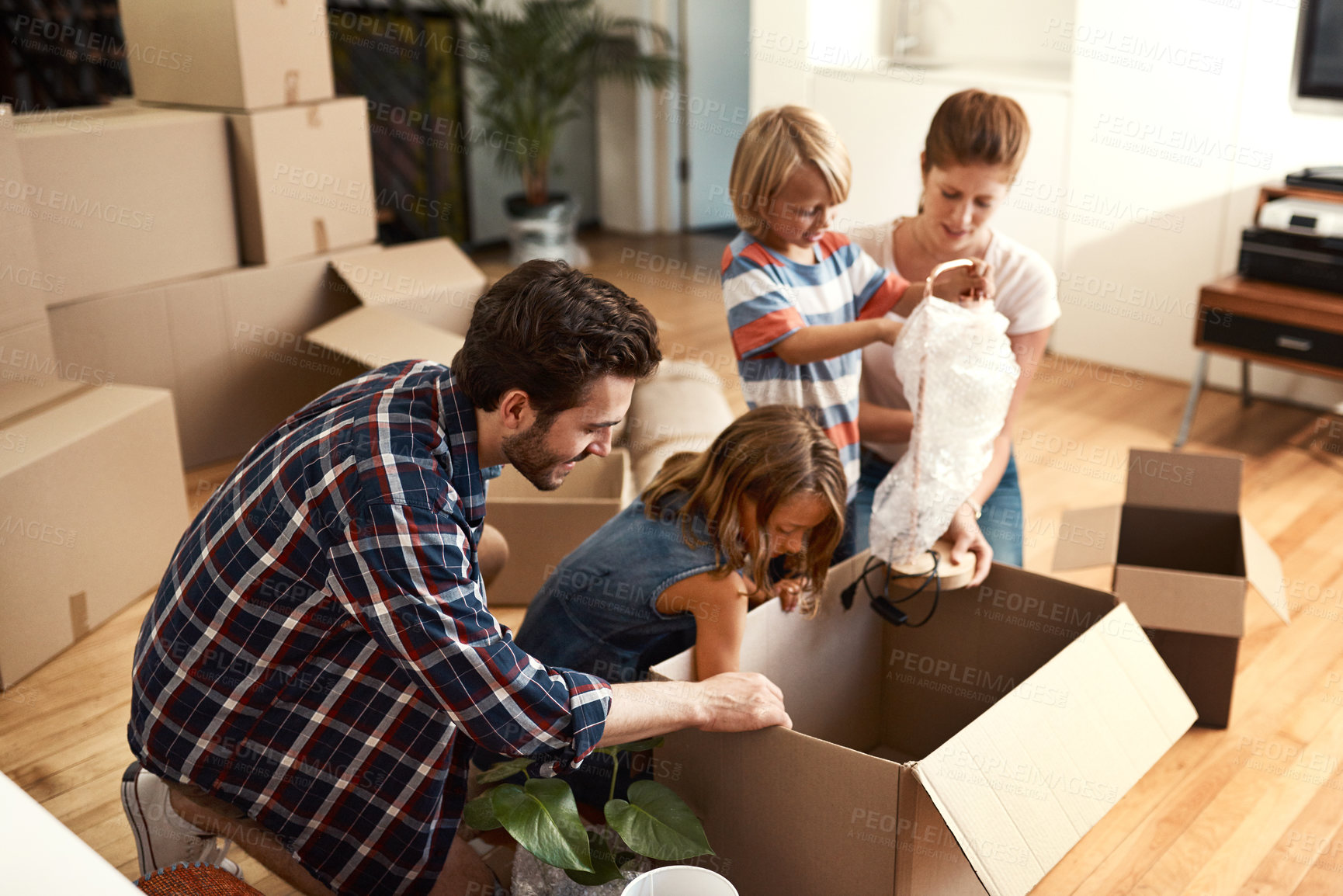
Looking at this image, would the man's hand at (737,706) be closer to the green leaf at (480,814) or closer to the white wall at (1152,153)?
the green leaf at (480,814)

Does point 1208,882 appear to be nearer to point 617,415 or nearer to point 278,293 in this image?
point 617,415

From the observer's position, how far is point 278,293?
2.97 meters

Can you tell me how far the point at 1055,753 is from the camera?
1260 mm

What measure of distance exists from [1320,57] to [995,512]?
1.99m

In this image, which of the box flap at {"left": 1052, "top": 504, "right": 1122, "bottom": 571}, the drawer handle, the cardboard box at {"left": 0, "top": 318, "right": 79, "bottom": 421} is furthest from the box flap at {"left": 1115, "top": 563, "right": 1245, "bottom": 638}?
the cardboard box at {"left": 0, "top": 318, "right": 79, "bottom": 421}

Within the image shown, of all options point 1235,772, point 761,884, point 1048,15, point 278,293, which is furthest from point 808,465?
point 1048,15

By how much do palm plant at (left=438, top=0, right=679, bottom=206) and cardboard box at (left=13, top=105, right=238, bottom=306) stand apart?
6.41ft

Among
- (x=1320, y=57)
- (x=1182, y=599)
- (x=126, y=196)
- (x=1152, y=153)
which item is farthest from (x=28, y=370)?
(x=1320, y=57)

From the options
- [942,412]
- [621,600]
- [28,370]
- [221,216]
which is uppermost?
[221,216]

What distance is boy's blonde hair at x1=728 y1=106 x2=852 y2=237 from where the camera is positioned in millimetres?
1538

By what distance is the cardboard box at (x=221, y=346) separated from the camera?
2.70 meters

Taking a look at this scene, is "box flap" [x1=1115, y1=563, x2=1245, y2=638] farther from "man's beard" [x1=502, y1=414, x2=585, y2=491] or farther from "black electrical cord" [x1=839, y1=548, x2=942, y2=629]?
"man's beard" [x1=502, y1=414, x2=585, y2=491]

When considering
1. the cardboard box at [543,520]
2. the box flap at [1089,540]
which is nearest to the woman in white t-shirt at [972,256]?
the box flap at [1089,540]

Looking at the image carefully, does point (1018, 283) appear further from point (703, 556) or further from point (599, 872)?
point (599, 872)
